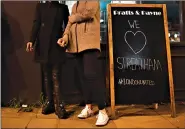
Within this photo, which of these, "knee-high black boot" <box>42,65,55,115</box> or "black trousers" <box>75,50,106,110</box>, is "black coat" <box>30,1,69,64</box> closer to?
"knee-high black boot" <box>42,65,55,115</box>

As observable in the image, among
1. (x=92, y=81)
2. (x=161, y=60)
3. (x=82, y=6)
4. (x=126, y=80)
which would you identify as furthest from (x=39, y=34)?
(x=161, y=60)

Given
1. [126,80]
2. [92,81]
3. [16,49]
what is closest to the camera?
[92,81]

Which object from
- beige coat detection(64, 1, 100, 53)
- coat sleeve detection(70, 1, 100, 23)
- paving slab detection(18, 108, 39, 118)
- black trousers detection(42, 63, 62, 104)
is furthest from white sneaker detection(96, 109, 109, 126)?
coat sleeve detection(70, 1, 100, 23)

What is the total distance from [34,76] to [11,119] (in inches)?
35.2

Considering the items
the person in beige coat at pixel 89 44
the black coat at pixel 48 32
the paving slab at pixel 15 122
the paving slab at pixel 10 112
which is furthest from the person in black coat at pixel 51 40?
the paving slab at pixel 10 112

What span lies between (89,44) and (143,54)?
29.5 inches

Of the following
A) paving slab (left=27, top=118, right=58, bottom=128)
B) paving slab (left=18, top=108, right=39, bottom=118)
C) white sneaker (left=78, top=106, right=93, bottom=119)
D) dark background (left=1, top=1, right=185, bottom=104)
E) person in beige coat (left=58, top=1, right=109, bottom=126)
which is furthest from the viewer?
dark background (left=1, top=1, right=185, bottom=104)

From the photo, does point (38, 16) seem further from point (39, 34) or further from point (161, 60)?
point (161, 60)

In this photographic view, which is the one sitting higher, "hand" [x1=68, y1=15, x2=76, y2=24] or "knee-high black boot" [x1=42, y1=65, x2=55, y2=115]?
"hand" [x1=68, y1=15, x2=76, y2=24]

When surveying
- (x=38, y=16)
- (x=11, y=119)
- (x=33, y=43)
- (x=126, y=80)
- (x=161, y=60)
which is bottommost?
(x=11, y=119)

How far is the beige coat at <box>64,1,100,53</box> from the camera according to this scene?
10.7ft

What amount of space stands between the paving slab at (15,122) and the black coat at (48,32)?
750 millimetres

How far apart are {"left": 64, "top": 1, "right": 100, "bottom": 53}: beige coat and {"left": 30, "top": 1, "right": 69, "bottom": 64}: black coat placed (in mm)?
171

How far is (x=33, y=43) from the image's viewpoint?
352 centimetres
